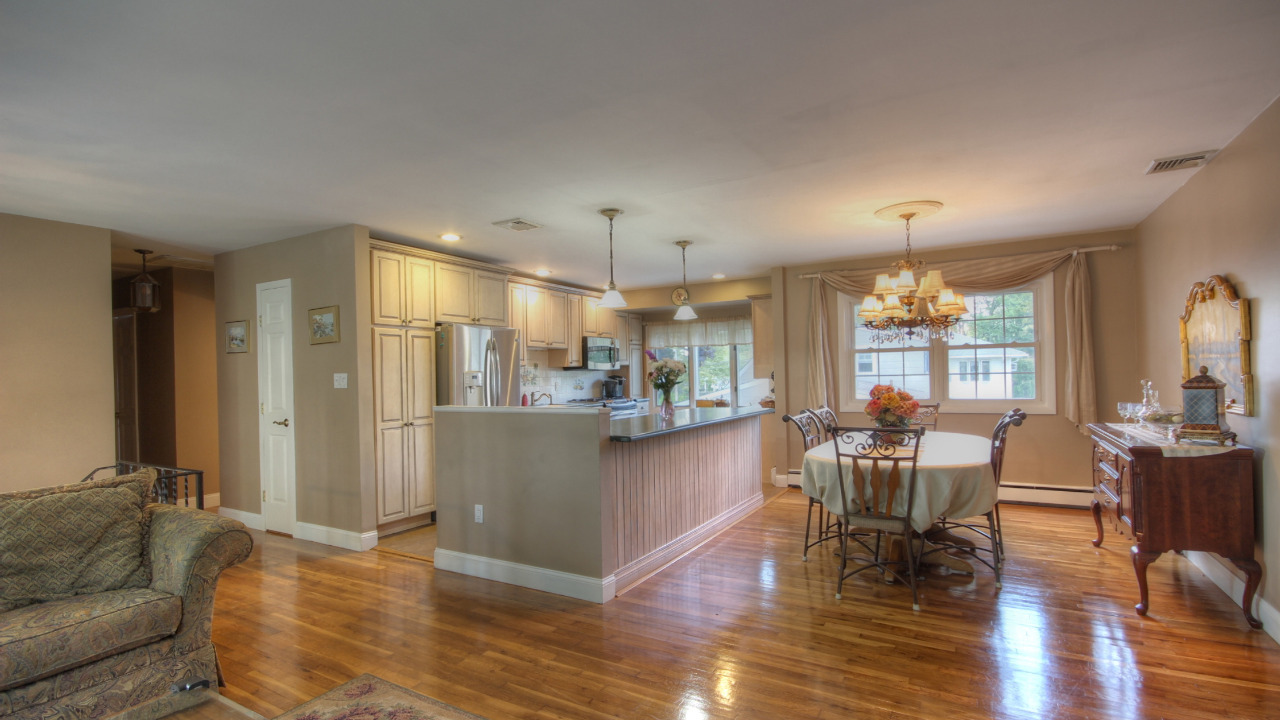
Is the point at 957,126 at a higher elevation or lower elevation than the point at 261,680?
higher

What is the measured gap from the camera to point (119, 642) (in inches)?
84.0

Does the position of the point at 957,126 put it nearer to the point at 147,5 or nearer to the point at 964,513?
the point at 964,513

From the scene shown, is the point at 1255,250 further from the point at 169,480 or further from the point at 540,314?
the point at 169,480

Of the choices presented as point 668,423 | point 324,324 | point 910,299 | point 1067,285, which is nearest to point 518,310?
point 324,324

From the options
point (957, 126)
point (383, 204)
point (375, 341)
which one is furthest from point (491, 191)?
point (957, 126)

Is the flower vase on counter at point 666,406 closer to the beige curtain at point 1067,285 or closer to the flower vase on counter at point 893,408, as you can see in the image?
the flower vase on counter at point 893,408

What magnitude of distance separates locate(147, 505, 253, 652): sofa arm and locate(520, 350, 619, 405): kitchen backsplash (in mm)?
4138

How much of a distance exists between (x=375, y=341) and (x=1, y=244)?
2.25 meters

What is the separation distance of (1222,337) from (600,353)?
551 centimetres

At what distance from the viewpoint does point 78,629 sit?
206 centimetres

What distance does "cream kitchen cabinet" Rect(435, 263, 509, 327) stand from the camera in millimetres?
5191

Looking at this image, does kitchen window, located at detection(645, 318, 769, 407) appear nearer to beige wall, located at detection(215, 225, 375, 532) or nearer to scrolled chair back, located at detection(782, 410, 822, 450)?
scrolled chair back, located at detection(782, 410, 822, 450)

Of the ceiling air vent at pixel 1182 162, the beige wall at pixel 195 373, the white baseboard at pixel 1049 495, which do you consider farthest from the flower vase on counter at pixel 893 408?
the beige wall at pixel 195 373

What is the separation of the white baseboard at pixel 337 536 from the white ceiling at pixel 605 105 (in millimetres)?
2329
